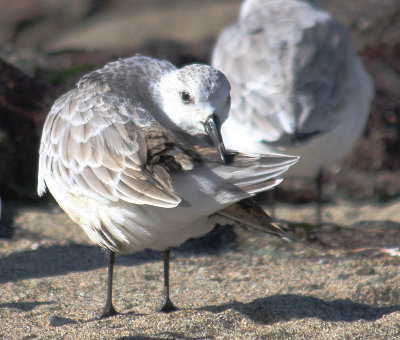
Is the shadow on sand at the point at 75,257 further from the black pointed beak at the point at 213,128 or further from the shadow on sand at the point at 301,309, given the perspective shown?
the black pointed beak at the point at 213,128

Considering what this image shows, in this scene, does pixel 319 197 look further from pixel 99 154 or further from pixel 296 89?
pixel 99 154

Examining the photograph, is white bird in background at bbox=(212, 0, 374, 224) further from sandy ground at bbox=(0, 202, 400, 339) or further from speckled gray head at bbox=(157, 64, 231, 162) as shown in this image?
speckled gray head at bbox=(157, 64, 231, 162)

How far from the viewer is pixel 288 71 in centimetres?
522

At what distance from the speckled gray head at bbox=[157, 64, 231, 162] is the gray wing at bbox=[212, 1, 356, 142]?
1.50 meters

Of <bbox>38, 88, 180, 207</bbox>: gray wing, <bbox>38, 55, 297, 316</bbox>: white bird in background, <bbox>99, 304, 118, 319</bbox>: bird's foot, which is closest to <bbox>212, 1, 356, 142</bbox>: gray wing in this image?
<bbox>38, 55, 297, 316</bbox>: white bird in background

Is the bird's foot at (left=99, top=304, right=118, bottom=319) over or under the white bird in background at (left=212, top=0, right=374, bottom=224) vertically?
under

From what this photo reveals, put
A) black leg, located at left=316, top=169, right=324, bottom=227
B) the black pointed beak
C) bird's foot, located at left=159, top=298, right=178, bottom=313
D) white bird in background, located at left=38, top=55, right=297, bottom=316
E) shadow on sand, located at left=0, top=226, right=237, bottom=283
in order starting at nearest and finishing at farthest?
white bird in background, located at left=38, top=55, right=297, bottom=316 < the black pointed beak < bird's foot, located at left=159, top=298, right=178, bottom=313 < shadow on sand, located at left=0, top=226, right=237, bottom=283 < black leg, located at left=316, top=169, right=324, bottom=227

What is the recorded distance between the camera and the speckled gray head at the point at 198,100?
134 inches

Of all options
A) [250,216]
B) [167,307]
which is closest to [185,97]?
[250,216]

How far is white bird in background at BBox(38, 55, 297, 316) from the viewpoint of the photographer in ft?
9.87

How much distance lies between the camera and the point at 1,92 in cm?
565

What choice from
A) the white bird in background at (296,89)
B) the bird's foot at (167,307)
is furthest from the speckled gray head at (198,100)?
the white bird in background at (296,89)

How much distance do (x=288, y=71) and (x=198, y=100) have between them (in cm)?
200

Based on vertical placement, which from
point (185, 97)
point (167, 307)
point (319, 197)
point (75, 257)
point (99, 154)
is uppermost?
point (185, 97)
